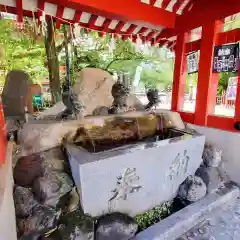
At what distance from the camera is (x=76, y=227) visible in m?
1.67

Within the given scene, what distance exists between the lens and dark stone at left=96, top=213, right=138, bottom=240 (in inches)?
71.0

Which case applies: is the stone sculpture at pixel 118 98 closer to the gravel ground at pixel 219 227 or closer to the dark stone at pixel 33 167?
the dark stone at pixel 33 167

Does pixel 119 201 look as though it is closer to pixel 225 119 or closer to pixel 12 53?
pixel 225 119

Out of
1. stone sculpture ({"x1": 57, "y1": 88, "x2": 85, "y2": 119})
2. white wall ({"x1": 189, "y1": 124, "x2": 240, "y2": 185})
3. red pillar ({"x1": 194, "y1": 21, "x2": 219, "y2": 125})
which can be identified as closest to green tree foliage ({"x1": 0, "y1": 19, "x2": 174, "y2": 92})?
red pillar ({"x1": 194, "y1": 21, "x2": 219, "y2": 125})

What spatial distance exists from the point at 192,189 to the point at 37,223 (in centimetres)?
186

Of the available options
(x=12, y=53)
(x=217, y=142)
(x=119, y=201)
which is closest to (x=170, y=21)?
(x=217, y=142)

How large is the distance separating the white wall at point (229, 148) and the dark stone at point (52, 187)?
94.5 inches

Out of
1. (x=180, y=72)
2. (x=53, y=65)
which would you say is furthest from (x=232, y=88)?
(x=53, y=65)

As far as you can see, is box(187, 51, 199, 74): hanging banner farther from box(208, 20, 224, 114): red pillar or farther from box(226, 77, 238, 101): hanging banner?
box(226, 77, 238, 101): hanging banner

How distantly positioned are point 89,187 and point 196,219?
4.66 feet

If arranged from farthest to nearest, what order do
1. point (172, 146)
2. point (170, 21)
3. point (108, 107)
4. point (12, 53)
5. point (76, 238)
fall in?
point (12, 53) < point (170, 21) < point (108, 107) < point (172, 146) < point (76, 238)

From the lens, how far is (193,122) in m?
3.42

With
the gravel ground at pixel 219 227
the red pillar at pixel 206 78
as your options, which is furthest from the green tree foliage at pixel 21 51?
the gravel ground at pixel 219 227

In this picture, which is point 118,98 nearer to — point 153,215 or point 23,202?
point 153,215
